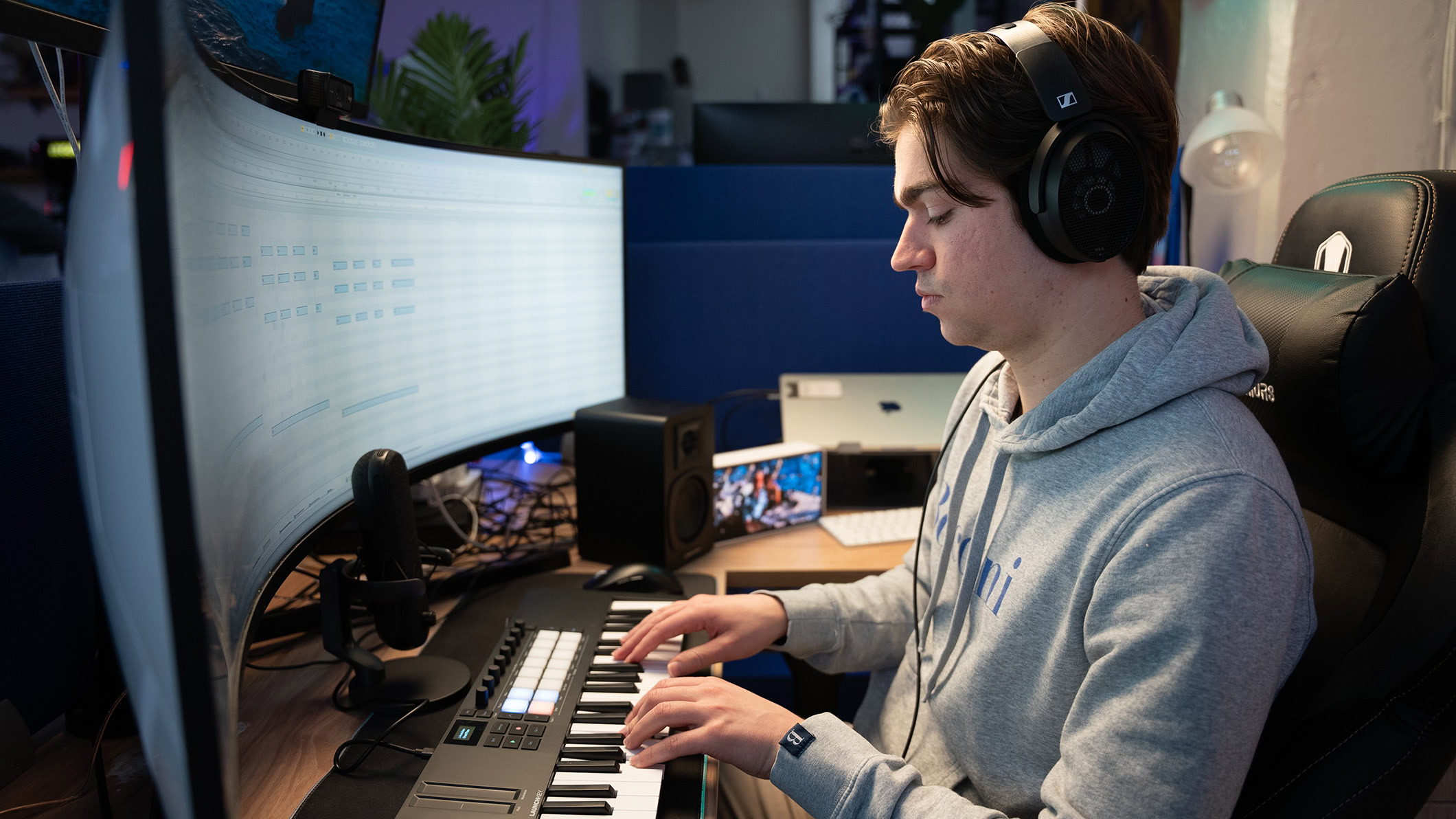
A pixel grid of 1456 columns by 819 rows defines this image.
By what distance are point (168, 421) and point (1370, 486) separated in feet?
2.75

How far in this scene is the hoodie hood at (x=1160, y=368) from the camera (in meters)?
0.65

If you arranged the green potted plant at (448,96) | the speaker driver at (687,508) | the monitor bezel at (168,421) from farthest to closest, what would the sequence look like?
the green potted plant at (448,96), the speaker driver at (687,508), the monitor bezel at (168,421)

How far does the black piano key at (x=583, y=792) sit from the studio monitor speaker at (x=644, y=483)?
52cm

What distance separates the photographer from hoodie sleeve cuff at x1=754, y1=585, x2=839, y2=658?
3.04 ft

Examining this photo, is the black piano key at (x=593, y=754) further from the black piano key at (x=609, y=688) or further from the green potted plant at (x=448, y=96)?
the green potted plant at (x=448, y=96)

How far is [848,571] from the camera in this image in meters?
1.16

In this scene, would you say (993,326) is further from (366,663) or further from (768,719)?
(366,663)

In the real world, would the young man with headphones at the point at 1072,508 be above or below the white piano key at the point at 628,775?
above

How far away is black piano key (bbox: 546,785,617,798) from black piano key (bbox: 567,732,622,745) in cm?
6

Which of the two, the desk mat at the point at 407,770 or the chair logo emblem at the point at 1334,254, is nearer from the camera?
the desk mat at the point at 407,770

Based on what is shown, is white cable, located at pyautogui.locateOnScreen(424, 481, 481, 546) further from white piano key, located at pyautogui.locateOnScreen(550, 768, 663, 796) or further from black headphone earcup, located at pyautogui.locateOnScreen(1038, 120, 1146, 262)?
black headphone earcup, located at pyautogui.locateOnScreen(1038, 120, 1146, 262)

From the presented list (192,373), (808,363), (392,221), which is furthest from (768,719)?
(808,363)

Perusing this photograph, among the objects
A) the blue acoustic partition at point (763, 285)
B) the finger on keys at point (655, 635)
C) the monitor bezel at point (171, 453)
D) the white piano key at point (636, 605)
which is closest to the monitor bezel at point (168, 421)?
the monitor bezel at point (171, 453)

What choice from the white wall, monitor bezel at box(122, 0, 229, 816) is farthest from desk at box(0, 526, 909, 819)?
the white wall
